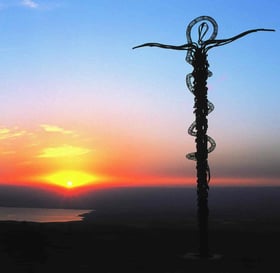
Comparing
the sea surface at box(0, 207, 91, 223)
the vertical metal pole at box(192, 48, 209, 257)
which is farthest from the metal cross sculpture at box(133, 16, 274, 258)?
the sea surface at box(0, 207, 91, 223)

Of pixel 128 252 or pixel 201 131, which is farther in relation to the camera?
pixel 128 252

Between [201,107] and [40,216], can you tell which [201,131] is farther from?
[40,216]

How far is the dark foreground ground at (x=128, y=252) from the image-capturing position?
2286cm

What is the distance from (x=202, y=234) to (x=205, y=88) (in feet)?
26.6

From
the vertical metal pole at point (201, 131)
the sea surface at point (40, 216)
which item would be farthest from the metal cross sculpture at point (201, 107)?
the sea surface at point (40, 216)

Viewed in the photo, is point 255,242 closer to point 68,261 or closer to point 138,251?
point 138,251

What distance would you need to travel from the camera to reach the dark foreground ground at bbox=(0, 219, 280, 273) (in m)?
22.9

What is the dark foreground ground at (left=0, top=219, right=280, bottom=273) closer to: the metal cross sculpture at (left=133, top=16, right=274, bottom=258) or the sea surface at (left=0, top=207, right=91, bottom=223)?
the metal cross sculpture at (left=133, top=16, right=274, bottom=258)

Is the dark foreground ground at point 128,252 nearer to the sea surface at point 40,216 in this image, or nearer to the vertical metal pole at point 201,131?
the vertical metal pole at point 201,131

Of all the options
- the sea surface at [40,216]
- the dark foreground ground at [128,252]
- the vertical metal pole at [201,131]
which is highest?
the vertical metal pole at [201,131]

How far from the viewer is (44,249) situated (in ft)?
87.4

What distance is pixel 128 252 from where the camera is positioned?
2741cm

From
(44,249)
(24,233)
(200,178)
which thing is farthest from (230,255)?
(24,233)

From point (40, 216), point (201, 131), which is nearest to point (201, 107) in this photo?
→ point (201, 131)
